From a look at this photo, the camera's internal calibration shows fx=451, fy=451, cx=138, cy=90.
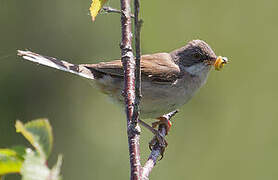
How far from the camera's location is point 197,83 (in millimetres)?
4387

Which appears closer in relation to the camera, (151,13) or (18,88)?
(18,88)

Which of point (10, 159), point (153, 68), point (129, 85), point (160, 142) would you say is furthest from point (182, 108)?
point (10, 159)

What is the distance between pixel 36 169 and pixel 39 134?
0.10 meters

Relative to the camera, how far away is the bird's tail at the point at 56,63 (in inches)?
119

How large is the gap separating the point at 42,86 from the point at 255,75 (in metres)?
3.57

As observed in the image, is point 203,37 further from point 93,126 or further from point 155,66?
point 155,66

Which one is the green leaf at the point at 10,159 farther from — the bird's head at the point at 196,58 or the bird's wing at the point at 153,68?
the bird's head at the point at 196,58

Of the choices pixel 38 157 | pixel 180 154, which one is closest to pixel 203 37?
pixel 180 154

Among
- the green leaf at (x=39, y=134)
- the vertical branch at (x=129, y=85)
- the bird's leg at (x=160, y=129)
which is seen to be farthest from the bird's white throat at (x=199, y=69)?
the green leaf at (x=39, y=134)

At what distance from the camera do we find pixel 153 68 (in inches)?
174

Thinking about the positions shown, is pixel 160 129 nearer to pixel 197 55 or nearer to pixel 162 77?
pixel 162 77

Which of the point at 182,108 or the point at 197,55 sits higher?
the point at 182,108

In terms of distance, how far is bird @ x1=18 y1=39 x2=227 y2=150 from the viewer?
4094 millimetres

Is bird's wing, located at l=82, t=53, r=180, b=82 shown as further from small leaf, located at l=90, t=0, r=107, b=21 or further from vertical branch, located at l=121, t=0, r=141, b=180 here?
small leaf, located at l=90, t=0, r=107, b=21
